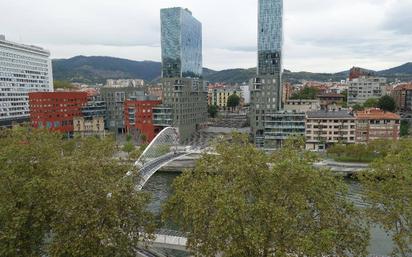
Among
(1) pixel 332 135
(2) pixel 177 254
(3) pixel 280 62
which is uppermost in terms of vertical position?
(3) pixel 280 62

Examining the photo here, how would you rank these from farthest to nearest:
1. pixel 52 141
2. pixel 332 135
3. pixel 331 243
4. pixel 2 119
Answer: pixel 2 119
pixel 332 135
pixel 52 141
pixel 331 243

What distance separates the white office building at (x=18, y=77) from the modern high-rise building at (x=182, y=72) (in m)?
35.5

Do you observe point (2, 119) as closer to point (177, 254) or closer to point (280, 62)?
point (280, 62)

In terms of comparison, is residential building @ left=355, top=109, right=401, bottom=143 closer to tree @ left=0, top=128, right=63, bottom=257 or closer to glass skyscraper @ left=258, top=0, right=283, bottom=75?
glass skyscraper @ left=258, top=0, right=283, bottom=75

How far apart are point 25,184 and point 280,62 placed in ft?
212

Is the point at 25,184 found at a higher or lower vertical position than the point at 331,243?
higher

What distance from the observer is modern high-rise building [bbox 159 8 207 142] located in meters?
69.0

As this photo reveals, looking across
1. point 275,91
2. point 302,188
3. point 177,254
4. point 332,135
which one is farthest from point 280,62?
point 302,188

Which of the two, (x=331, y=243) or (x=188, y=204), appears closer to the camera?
(x=331, y=243)

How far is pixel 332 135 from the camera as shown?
5925 cm

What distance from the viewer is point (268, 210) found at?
1355 cm

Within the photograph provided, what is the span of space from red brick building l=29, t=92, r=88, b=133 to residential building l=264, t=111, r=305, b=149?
134ft

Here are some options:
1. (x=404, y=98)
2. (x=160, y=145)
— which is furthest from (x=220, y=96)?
(x=160, y=145)

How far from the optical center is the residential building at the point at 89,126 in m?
74.5
